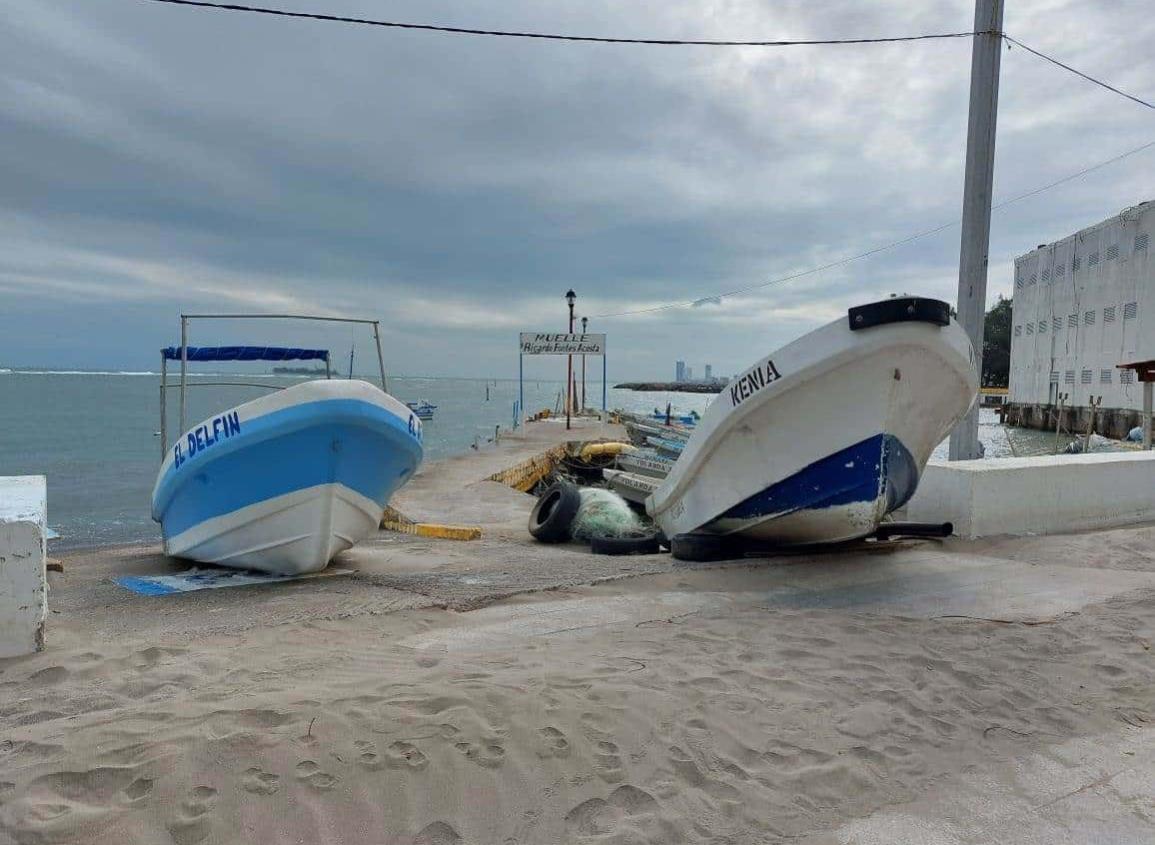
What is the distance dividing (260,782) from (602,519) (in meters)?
6.73

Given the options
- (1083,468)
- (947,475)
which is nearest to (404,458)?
(947,475)

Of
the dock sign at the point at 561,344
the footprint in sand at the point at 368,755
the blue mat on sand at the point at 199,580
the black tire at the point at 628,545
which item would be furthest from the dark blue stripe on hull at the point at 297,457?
the dock sign at the point at 561,344

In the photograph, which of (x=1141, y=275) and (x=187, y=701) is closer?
(x=187, y=701)

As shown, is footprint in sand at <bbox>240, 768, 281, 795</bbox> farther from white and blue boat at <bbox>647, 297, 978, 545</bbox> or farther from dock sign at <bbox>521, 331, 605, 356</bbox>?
dock sign at <bbox>521, 331, 605, 356</bbox>

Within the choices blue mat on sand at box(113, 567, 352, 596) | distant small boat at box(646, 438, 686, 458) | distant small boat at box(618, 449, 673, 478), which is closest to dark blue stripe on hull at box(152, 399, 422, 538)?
blue mat on sand at box(113, 567, 352, 596)

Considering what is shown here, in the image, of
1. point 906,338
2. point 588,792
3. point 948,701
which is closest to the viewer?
point 588,792

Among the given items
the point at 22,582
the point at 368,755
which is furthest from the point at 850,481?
the point at 22,582

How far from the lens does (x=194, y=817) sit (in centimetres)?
212

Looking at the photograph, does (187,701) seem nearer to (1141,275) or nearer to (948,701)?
(948,701)

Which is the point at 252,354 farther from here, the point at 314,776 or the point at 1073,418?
the point at 1073,418

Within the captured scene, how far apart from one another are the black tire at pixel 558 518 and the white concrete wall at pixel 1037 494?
3681 mm

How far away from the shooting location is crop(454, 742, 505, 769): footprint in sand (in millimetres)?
2475

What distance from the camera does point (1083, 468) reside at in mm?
7773

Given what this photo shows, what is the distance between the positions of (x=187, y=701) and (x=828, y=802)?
7.89ft
